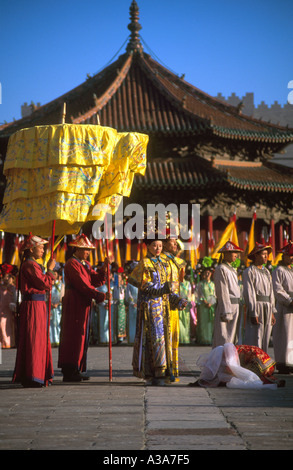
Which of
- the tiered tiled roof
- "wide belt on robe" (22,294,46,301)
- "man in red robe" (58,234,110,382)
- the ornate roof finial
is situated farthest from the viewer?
the ornate roof finial

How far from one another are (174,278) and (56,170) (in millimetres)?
2000

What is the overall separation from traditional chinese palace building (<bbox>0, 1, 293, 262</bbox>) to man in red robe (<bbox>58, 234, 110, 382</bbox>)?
13.4 metres

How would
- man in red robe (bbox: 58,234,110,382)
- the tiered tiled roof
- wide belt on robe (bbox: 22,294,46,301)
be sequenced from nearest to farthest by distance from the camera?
wide belt on robe (bbox: 22,294,46,301) < man in red robe (bbox: 58,234,110,382) < the tiered tiled roof

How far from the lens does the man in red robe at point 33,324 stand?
814cm

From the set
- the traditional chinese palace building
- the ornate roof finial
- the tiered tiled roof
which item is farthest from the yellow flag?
the ornate roof finial

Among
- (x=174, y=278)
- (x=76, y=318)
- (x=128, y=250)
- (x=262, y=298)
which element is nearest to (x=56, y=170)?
(x=76, y=318)

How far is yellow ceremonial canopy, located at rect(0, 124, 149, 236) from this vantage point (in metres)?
8.71

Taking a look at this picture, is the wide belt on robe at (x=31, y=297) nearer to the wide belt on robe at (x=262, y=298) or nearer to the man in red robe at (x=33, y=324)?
the man in red robe at (x=33, y=324)

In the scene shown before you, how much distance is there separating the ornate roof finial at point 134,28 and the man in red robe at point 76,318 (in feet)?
61.3

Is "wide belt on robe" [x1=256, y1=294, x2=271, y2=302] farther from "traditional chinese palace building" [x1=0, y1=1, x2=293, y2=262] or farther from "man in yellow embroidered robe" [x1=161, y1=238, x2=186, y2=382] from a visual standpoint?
"traditional chinese palace building" [x1=0, y1=1, x2=293, y2=262]
